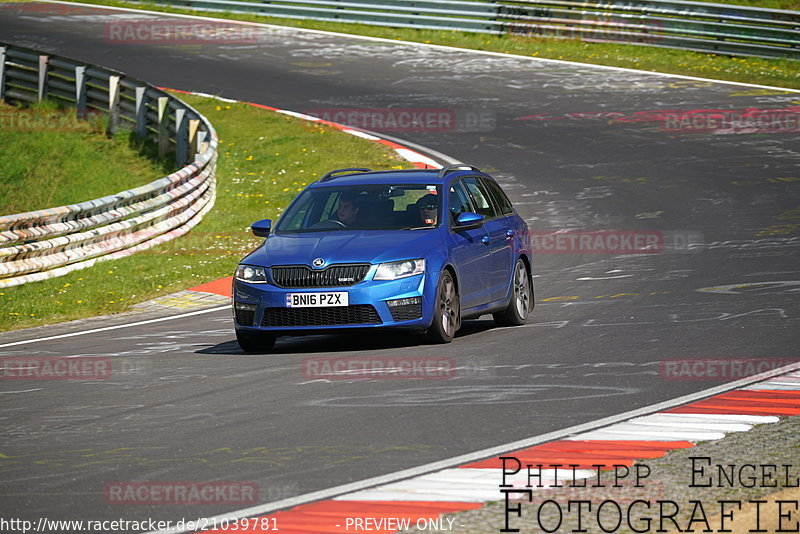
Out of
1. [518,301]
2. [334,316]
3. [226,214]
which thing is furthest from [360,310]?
[226,214]

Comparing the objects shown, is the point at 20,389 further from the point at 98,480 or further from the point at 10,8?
the point at 10,8

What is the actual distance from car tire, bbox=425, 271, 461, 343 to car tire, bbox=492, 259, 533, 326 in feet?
3.95

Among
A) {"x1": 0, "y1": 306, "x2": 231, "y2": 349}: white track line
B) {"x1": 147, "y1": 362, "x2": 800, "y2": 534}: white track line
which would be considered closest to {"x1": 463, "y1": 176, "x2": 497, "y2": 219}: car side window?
{"x1": 0, "y1": 306, "x2": 231, "y2": 349}: white track line

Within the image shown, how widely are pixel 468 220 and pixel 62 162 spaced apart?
16.7 m

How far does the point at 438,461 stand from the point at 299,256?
4.61 m

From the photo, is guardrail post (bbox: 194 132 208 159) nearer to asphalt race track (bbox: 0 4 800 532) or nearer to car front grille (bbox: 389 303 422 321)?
asphalt race track (bbox: 0 4 800 532)

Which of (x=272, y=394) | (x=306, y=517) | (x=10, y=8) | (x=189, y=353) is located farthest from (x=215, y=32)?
(x=306, y=517)

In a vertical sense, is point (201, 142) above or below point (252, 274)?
below

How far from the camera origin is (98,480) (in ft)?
22.3

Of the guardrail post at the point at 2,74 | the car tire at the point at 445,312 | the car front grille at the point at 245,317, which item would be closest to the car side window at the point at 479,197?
the car tire at the point at 445,312

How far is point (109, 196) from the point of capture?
58.9ft

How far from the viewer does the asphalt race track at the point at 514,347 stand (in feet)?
23.7

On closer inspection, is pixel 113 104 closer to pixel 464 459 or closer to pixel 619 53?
pixel 619 53

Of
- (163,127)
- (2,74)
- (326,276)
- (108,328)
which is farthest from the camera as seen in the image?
(2,74)
